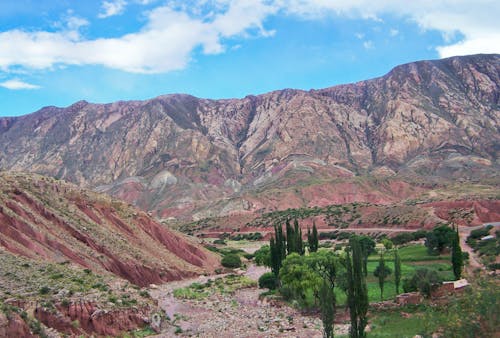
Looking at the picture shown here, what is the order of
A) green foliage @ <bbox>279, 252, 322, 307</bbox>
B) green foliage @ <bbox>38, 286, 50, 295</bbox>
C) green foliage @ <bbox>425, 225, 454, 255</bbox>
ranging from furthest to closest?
green foliage @ <bbox>425, 225, 454, 255</bbox>, green foliage @ <bbox>279, 252, 322, 307</bbox>, green foliage @ <bbox>38, 286, 50, 295</bbox>

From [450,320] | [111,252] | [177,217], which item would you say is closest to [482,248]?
[111,252]

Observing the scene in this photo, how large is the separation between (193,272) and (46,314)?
34577 millimetres

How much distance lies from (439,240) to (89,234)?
39.3 meters

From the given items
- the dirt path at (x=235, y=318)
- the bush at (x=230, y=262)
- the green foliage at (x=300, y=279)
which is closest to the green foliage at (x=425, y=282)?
the dirt path at (x=235, y=318)

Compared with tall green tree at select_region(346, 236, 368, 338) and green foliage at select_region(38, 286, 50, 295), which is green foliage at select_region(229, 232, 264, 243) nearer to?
green foliage at select_region(38, 286, 50, 295)

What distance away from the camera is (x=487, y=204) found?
309 feet

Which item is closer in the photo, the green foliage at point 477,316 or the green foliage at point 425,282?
the green foliage at point 477,316

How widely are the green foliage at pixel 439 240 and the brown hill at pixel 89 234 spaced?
27.8 meters

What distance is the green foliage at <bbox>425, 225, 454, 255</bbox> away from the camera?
56.5 meters

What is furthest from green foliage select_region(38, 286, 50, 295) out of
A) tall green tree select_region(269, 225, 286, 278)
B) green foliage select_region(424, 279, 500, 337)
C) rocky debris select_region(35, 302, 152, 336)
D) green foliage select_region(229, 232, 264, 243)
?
green foliage select_region(229, 232, 264, 243)

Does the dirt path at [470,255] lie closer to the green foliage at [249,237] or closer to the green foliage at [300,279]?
the green foliage at [300,279]

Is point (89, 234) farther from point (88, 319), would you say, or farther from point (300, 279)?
point (300, 279)

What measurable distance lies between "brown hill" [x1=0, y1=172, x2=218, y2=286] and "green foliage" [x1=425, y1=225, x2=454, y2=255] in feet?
91.3

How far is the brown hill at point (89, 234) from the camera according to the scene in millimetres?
44250
